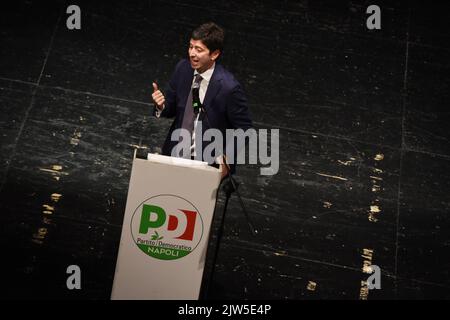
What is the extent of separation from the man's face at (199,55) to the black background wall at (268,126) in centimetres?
118

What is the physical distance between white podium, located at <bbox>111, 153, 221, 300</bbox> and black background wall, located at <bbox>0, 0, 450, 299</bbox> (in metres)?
0.48

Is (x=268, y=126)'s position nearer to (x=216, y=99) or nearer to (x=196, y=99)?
(x=216, y=99)

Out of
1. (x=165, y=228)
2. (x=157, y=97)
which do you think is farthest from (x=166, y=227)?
(x=157, y=97)

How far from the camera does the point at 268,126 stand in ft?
13.7

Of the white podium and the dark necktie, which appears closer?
the white podium

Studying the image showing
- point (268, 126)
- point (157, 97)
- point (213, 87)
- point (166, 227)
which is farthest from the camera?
point (268, 126)

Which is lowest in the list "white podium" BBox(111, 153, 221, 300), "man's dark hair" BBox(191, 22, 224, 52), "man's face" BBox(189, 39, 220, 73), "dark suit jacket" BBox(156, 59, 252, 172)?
Result: "white podium" BBox(111, 153, 221, 300)

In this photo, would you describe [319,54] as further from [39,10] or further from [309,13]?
[39,10]

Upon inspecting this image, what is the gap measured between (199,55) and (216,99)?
240 mm

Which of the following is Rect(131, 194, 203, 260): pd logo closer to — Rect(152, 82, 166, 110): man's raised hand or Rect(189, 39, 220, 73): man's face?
Rect(152, 82, 166, 110): man's raised hand

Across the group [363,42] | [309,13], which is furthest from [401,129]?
[309,13]

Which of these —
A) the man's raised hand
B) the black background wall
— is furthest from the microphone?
the black background wall

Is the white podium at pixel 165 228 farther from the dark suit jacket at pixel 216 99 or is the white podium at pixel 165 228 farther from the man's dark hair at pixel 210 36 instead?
the man's dark hair at pixel 210 36

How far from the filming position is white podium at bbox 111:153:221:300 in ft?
8.11
